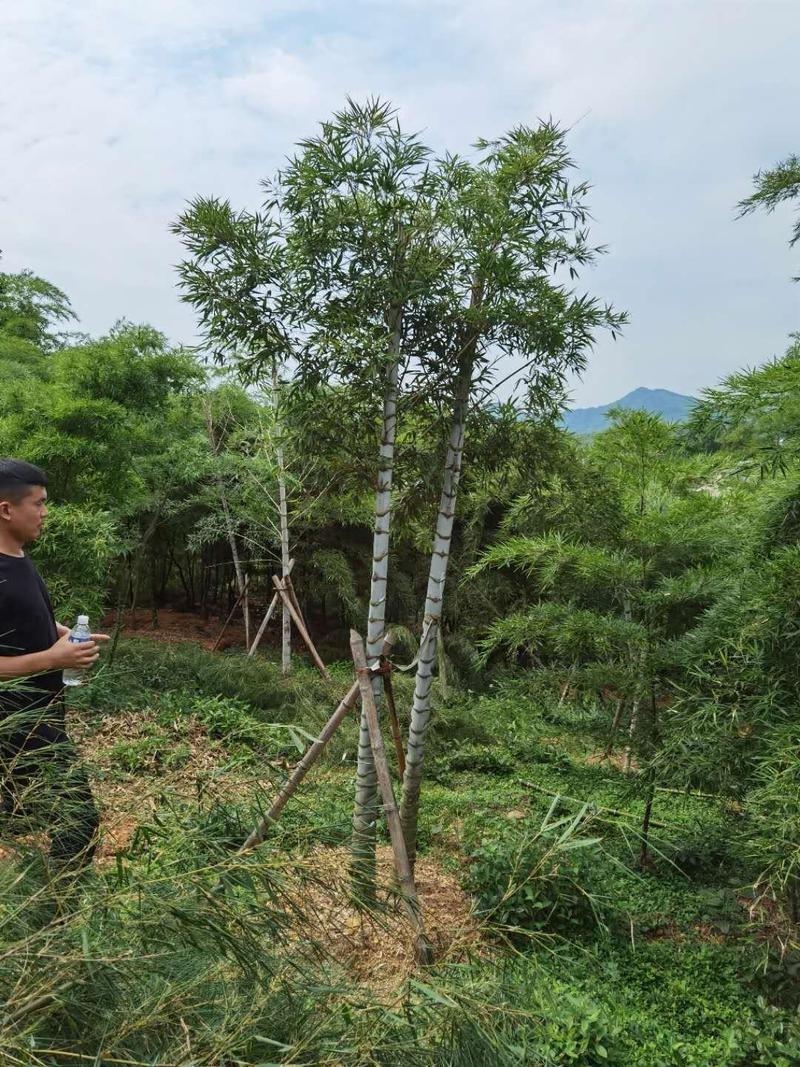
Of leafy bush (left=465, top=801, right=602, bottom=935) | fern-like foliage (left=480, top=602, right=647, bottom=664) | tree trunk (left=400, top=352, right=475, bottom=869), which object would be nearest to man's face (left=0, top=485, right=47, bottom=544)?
tree trunk (left=400, top=352, right=475, bottom=869)

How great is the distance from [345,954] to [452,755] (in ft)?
12.7

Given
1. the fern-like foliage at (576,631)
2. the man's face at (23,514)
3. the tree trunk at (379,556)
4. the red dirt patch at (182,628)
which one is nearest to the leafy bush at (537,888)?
the tree trunk at (379,556)

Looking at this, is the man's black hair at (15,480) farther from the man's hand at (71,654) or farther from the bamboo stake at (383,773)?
the bamboo stake at (383,773)

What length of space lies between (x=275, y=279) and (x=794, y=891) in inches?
138

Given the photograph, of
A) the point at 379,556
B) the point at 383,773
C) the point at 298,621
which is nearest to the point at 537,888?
the point at 383,773

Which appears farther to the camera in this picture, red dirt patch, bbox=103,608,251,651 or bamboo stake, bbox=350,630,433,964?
red dirt patch, bbox=103,608,251,651

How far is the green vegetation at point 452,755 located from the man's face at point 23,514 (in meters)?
0.46

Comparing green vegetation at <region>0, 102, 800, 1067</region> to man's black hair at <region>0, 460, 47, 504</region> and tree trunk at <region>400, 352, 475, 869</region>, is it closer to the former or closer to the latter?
tree trunk at <region>400, 352, 475, 869</region>

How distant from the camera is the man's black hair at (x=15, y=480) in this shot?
83.2 inches

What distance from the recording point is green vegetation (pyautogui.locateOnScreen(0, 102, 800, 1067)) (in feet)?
3.74

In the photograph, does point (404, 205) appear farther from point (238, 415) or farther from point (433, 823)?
point (238, 415)

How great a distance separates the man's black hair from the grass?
60cm

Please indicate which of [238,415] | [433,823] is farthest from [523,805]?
[238,415]

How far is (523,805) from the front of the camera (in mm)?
5254
